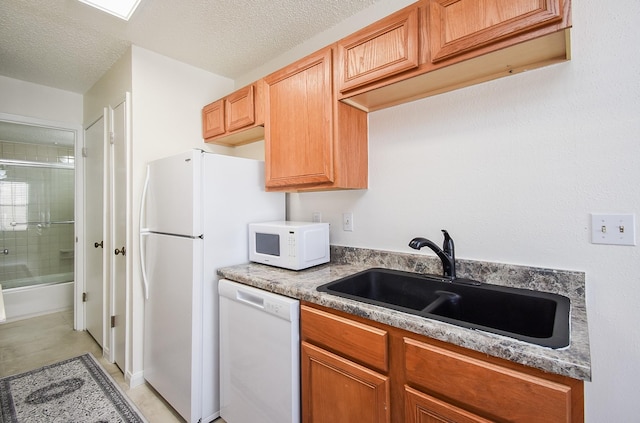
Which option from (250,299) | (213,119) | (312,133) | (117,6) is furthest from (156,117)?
(250,299)

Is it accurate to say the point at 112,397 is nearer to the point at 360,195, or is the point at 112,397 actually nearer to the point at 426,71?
the point at 360,195

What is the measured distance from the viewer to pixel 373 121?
1774 mm

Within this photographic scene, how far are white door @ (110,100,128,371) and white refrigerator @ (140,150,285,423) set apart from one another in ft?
1.02

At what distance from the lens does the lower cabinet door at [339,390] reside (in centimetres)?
105

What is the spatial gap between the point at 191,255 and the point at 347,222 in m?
0.95

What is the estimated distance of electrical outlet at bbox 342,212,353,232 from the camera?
74.6 inches

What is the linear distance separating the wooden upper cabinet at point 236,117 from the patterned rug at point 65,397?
1947 millimetres

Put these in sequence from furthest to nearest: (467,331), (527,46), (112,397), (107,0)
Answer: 1. (112,397)
2. (107,0)
3. (527,46)
4. (467,331)

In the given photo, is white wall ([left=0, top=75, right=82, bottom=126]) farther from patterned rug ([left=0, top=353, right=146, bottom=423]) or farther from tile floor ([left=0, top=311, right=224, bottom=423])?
patterned rug ([left=0, top=353, right=146, bottom=423])

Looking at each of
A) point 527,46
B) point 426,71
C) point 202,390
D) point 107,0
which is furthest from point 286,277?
point 107,0

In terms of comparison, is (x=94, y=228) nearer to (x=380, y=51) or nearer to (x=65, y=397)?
(x=65, y=397)

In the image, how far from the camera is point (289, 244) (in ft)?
5.40

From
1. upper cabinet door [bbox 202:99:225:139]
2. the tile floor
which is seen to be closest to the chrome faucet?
the tile floor

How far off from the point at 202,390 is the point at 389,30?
212 cm
